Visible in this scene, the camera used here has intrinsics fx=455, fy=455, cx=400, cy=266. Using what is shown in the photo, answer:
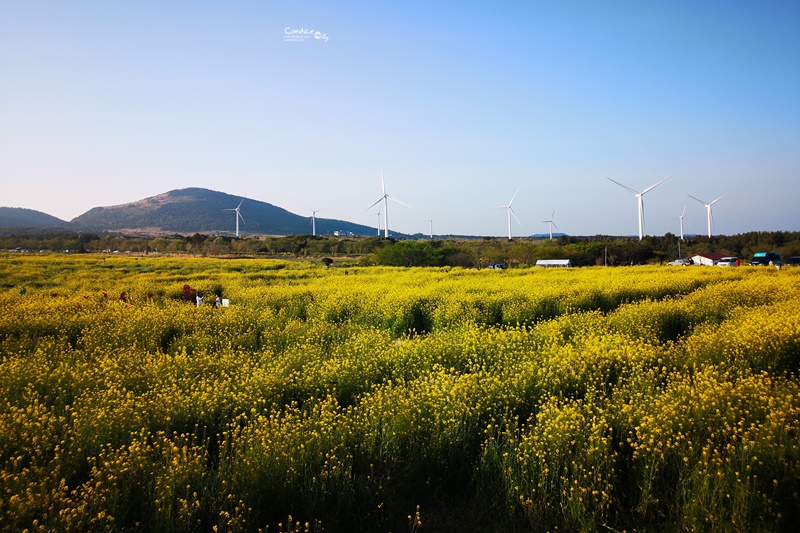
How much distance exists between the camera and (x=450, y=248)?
209ft

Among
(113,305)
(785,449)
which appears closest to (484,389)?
(785,449)

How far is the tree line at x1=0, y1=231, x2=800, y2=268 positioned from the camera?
6062 centimetres

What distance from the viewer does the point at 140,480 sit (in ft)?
15.5

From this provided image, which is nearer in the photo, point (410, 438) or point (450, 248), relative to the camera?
point (410, 438)

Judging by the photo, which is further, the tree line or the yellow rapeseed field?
the tree line

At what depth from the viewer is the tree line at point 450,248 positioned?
2387 inches

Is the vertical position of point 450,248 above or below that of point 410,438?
above

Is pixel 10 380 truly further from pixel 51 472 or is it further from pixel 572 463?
pixel 572 463

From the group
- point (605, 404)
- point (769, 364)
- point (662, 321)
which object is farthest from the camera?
point (662, 321)

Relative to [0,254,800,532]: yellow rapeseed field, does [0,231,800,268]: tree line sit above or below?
above

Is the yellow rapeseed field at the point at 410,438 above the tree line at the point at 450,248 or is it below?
below

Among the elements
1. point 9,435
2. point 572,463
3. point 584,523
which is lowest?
point 584,523

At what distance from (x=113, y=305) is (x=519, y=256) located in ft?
184

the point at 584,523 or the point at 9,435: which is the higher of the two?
the point at 9,435
